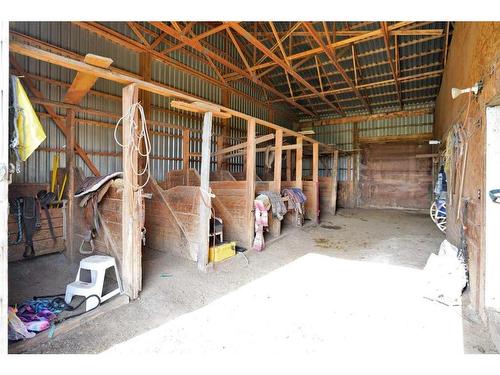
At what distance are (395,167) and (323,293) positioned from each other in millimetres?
10782

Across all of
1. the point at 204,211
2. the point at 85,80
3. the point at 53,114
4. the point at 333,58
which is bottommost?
the point at 204,211

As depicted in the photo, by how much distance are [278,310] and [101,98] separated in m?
6.51

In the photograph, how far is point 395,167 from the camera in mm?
12281

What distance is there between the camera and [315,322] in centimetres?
280

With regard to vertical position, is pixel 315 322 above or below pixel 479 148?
below

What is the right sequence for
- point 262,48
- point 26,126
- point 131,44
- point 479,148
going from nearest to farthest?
point 26,126 → point 479,148 → point 131,44 → point 262,48

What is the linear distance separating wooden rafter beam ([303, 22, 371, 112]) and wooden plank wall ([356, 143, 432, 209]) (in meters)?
2.34

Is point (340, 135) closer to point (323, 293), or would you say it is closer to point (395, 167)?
point (395, 167)

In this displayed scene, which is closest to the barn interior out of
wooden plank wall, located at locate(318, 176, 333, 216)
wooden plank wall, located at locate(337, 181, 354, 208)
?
wooden plank wall, located at locate(318, 176, 333, 216)

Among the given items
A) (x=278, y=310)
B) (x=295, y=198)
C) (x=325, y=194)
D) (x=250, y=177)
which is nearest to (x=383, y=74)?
(x=325, y=194)

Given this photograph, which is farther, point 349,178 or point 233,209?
point 349,178

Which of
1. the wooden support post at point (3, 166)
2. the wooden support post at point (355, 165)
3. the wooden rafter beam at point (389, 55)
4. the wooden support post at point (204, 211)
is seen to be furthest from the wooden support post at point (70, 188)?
the wooden support post at point (355, 165)

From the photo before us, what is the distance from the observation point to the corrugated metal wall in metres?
5.42

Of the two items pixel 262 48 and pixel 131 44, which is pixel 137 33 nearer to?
pixel 131 44
